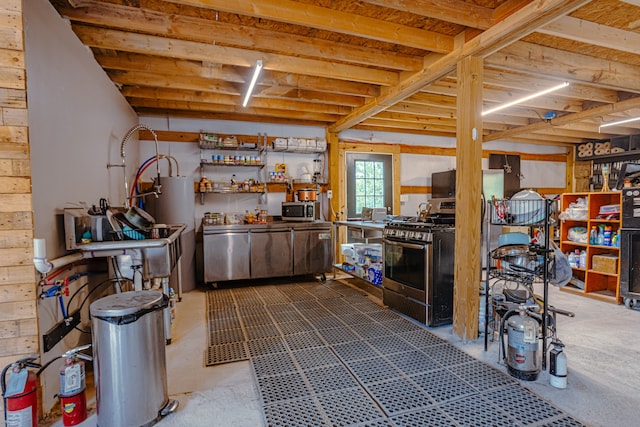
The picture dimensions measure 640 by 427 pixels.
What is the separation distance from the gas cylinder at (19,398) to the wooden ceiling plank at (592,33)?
13.1 ft

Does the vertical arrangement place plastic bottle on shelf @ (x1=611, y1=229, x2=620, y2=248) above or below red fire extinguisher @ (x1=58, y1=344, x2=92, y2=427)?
above

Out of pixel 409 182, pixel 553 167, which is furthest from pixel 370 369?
pixel 553 167

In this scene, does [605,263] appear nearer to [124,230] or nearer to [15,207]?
[124,230]

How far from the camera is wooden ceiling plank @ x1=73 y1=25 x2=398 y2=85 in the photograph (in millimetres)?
2853

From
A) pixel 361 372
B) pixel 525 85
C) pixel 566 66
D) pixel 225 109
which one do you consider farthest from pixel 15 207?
pixel 525 85

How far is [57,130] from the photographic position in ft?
7.06

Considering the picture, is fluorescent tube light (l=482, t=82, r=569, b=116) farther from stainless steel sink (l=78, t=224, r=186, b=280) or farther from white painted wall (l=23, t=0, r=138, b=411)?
white painted wall (l=23, t=0, r=138, b=411)

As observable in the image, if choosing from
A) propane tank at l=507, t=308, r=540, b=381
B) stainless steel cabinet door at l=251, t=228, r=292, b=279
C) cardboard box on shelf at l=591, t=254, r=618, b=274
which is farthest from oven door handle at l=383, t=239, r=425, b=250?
cardboard box on shelf at l=591, t=254, r=618, b=274

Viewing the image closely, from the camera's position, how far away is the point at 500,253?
2.50 m

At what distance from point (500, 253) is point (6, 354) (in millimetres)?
3165

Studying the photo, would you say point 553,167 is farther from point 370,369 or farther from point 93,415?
point 93,415

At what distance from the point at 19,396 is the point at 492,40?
12.3ft

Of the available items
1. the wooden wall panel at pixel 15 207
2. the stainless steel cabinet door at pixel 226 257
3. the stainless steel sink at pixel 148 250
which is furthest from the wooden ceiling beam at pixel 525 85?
the wooden wall panel at pixel 15 207

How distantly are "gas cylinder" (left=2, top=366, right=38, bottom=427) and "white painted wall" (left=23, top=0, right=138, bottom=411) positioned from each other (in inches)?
9.1
